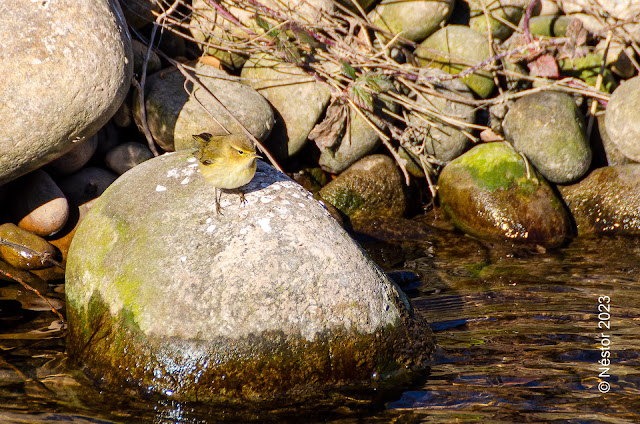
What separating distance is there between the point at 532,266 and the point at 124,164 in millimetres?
4429

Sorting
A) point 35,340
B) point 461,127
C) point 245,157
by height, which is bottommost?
point 35,340

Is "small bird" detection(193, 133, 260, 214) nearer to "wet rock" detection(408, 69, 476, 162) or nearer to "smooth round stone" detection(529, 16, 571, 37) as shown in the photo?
"wet rock" detection(408, 69, 476, 162)

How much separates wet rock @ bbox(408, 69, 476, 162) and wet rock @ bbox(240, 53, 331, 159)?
1220 mm

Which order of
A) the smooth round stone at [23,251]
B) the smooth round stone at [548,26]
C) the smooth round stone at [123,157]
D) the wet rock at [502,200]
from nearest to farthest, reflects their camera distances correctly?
the smooth round stone at [23,251] → the smooth round stone at [123,157] → the wet rock at [502,200] → the smooth round stone at [548,26]

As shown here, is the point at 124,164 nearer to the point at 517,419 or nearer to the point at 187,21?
the point at 187,21

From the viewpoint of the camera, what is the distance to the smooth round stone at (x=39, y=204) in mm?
5820

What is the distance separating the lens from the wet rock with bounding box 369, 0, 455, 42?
7875mm

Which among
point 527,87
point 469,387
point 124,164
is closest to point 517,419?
point 469,387

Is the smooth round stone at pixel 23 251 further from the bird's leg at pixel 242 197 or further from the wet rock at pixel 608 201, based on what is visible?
the wet rock at pixel 608 201

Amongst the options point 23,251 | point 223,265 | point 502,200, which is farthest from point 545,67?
point 23,251

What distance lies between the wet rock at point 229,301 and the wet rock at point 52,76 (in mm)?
1190

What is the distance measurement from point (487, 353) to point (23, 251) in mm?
4233

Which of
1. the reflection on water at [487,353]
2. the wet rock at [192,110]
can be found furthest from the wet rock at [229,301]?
the wet rock at [192,110]

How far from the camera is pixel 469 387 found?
398 centimetres
